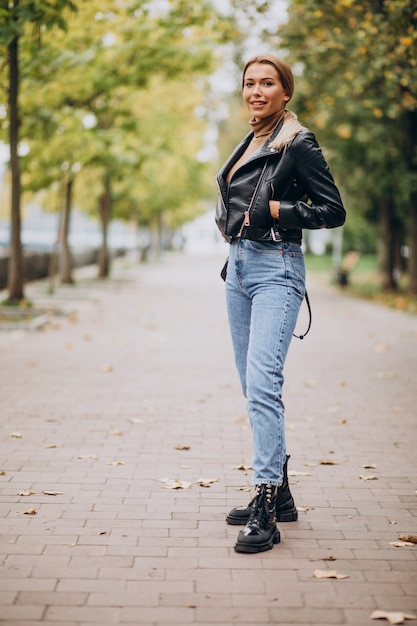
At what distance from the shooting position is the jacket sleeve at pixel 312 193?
4016 millimetres

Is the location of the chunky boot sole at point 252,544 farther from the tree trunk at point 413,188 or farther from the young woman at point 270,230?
the tree trunk at point 413,188

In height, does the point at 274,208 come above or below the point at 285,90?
below

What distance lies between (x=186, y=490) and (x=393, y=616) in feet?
6.53

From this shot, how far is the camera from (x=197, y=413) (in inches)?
296

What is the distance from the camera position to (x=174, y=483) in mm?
5164

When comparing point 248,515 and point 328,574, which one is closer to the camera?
point 328,574

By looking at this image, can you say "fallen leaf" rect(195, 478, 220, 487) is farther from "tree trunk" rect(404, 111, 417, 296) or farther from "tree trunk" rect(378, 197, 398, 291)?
"tree trunk" rect(378, 197, 398, 291)

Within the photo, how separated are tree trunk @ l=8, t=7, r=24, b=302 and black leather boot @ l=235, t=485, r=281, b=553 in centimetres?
1162

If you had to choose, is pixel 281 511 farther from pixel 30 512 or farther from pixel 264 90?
pixel 264 90

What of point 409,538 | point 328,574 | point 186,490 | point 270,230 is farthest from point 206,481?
point 270,230

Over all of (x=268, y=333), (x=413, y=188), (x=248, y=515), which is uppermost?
(x=413, y=188)

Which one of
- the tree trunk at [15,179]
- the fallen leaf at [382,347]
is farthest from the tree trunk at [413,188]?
the tree trunk at [15,179]

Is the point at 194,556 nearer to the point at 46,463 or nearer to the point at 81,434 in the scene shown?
the point at 46,463

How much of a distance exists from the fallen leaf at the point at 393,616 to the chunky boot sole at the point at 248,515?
118 cm
